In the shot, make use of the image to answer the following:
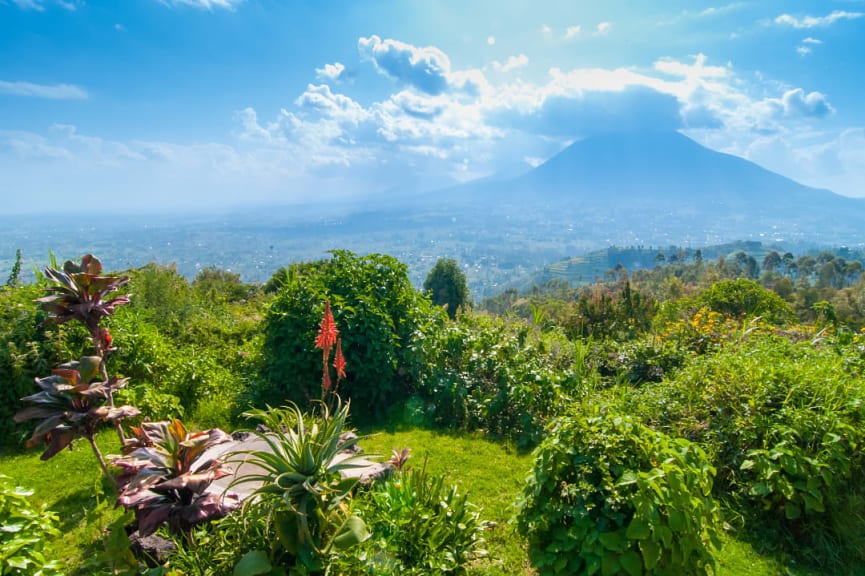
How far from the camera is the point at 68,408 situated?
8.60 ft

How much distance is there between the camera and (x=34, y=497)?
3.74 metres

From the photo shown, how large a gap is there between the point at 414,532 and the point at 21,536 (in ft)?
7.17

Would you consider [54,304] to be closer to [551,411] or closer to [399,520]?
[399,520]

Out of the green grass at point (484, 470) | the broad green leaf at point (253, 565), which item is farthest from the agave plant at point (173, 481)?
the green grass at point (484, 470)

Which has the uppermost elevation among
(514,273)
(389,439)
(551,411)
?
(551,411)

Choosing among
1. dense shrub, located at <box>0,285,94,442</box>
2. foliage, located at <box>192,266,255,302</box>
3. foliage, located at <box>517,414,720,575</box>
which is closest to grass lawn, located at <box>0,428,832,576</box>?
foliage, located at <box>517,414,720,575</box>

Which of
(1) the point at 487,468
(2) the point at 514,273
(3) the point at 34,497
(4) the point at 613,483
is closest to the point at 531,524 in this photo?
(4) the point at 613,483

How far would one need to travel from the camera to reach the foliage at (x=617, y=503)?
232 cm

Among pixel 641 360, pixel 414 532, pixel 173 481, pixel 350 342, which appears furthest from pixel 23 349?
pixel 641 360

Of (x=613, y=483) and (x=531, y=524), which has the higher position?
(x=613, y=483)

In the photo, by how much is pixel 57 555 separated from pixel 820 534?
535cm

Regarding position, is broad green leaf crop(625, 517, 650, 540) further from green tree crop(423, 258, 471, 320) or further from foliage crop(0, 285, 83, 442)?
green tree crop(423, 258, 471, 320)

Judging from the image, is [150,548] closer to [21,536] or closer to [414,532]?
[21,536]

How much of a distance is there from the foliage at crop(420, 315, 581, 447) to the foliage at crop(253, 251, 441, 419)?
377 mm
